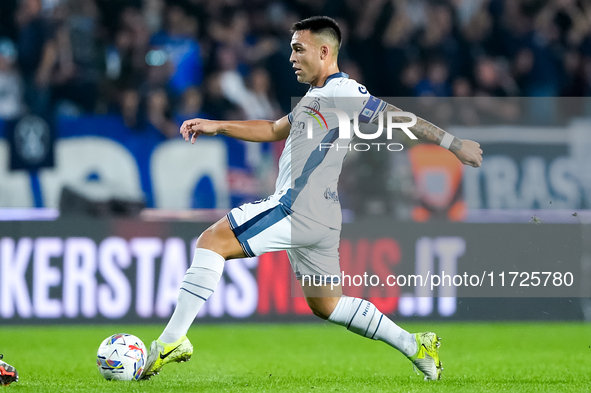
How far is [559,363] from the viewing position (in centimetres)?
648

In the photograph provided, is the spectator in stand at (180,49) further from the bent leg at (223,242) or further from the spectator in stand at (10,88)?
the bent leg at (223,242)

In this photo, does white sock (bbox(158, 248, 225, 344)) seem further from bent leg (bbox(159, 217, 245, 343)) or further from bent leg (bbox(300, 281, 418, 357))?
bent leg (bbox(300, 281, 418, 357))

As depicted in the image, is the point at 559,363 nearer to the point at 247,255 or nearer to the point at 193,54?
the point at 247,255

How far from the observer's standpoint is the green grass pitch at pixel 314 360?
5.02 metres

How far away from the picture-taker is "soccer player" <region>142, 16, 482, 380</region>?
16.3 ft

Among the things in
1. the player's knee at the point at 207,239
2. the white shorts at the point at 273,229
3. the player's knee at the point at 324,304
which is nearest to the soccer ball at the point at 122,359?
the player's knee at the point at 207,239

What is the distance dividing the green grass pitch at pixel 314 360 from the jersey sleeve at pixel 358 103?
1.54 m

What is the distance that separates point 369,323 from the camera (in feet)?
17.2

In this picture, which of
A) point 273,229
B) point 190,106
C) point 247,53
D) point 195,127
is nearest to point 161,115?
point 190,106

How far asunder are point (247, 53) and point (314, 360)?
5.17m

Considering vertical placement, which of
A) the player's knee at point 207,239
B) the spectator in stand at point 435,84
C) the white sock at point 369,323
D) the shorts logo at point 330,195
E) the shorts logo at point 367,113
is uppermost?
the spectator in stand at point 435,84

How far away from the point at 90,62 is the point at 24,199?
217 cm

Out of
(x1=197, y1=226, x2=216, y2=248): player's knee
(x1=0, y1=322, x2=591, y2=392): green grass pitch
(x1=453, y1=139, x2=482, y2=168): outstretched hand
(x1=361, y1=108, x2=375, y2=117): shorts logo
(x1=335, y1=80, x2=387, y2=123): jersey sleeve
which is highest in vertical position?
(x1=335, y1=80, x2=387, y2=123): jersey sleeve

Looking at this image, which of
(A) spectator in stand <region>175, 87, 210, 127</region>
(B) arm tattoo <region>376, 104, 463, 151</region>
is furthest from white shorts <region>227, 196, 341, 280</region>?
(A) spectator in stand <region>175, 87, 210, 127</region>
